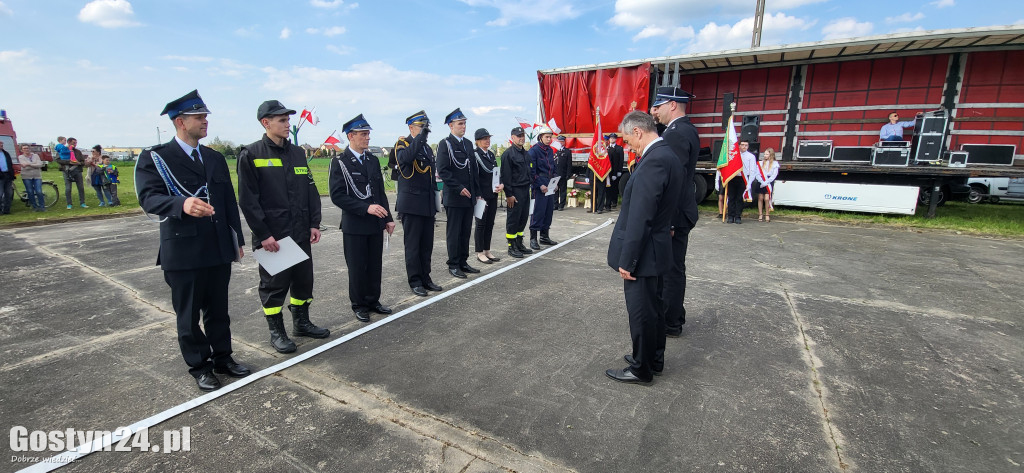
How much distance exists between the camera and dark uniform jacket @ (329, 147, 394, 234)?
3.89 metres

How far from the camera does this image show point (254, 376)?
2951 millimetres

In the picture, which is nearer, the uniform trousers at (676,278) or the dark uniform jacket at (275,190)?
the dark uniform jacket at (275,190)

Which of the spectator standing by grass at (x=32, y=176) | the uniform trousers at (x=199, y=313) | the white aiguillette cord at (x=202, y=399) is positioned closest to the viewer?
the white aiguillette cord at (x=202, y=399)

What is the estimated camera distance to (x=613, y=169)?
36.1ft

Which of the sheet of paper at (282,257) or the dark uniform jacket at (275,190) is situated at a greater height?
the dark uniform jacket at (275,190)

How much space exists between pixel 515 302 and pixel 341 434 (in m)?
2.34

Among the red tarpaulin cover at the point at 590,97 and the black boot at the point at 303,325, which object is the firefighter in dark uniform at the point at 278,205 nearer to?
the black boot at the point at 303,325

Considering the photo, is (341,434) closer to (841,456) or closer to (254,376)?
(254,376)

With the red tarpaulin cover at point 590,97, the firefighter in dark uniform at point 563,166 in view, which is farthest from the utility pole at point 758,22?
the firefighter in dark uniform at point 563,166

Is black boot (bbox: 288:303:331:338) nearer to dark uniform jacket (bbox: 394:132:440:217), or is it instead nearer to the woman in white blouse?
dark uniform jacket (bbox: 394:132:440:217)

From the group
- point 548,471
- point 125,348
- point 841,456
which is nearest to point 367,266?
point 125,348

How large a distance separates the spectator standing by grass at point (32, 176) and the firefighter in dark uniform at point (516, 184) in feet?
34.7

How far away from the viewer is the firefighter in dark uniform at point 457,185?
5.26 metres

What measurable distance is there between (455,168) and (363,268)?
1.81 meters
